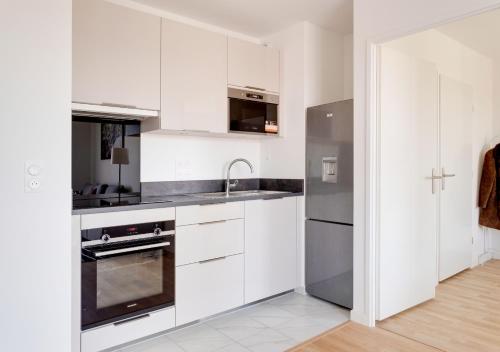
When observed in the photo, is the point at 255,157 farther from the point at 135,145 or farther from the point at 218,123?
the point at 135,145

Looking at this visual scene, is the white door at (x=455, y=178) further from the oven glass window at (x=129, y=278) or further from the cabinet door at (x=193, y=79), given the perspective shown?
the oven glass window at (x=129, y=278)

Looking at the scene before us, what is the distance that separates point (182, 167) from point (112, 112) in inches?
33.8

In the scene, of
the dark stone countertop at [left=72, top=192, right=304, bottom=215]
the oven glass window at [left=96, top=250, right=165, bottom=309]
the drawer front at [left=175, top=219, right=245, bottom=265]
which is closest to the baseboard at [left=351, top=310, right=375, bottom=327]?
the drawer front at [left=175, top=219, right=245, bottom=265]

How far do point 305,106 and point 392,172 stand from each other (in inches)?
38.9

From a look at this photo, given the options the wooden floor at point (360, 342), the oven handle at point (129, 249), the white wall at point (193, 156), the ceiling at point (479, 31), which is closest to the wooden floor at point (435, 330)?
the wooden floor at point (360, 342)

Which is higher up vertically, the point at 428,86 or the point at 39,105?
the point at 428,86

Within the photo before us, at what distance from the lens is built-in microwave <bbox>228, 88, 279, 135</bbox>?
9.84 ft

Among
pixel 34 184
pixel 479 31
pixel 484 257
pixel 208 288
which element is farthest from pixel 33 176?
pixel 484 257

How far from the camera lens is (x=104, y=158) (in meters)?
2.56

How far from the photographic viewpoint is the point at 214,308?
2.54 metres

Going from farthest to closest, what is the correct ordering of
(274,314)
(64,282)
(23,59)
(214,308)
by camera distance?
(274,314) < (214,308) < (64,282) < (23,59)

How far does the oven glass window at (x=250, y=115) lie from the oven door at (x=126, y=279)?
47.1 inches

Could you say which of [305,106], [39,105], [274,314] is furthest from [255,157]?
[39,105]

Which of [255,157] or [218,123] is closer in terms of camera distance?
[218,123]
